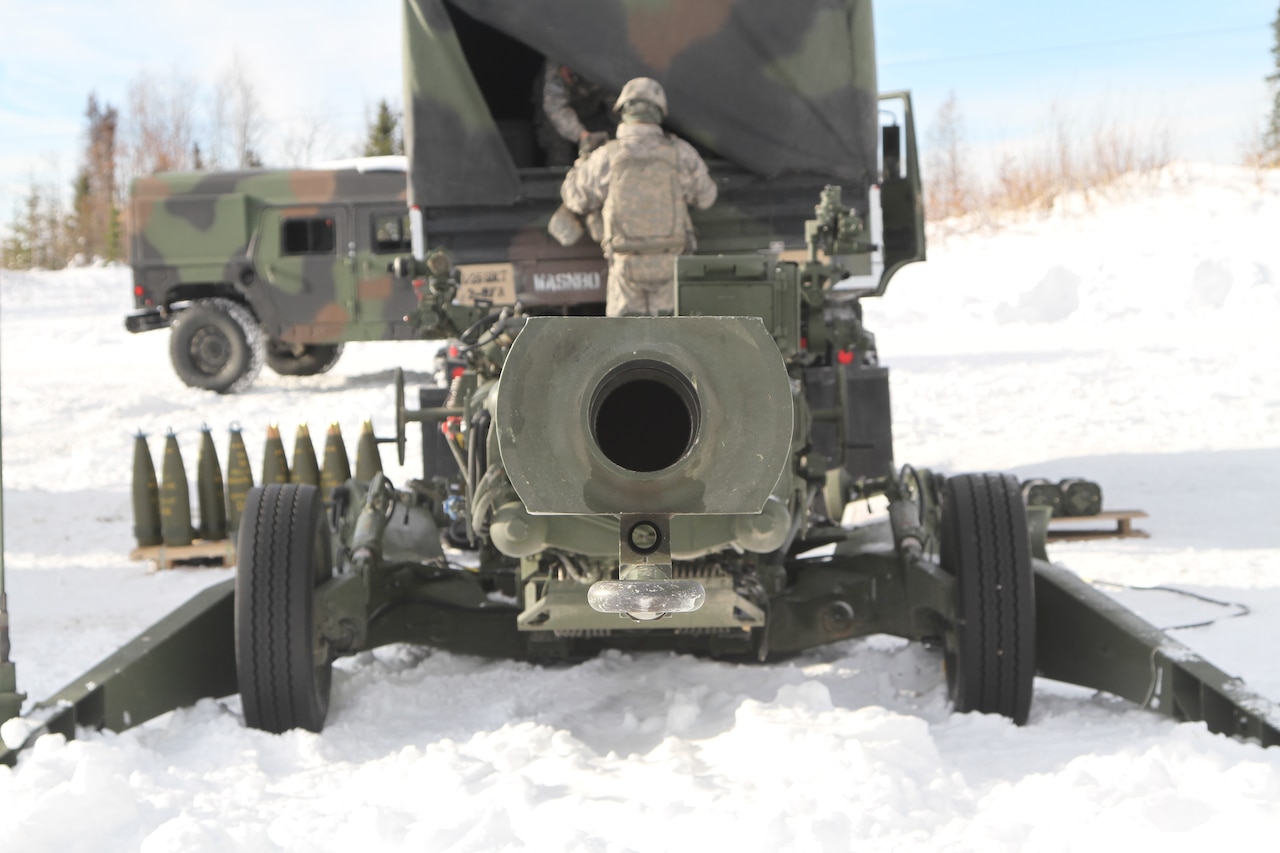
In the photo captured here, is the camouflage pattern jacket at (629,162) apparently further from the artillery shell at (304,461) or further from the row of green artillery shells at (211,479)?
the artillery shell at (304,461)

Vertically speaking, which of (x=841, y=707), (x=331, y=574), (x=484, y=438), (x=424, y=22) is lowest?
(x=841, y=707)

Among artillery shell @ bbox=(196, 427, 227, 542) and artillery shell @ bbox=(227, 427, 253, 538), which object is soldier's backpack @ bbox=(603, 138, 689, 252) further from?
artillery shell @ bbox=(196, 427, 227, 542)

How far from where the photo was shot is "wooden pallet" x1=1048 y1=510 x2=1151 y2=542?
279 inches

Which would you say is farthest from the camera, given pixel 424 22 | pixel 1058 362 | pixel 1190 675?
pixel 1058 362

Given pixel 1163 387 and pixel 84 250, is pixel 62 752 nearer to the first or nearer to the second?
pixel 1163 387

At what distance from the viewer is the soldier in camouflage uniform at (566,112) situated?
711 cm

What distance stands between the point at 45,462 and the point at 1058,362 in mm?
9329

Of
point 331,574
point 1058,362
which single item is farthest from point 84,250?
point 331,574

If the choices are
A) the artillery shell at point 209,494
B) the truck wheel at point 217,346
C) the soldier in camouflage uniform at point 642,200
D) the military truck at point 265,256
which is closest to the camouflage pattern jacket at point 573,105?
the soldier in camouflage uniform at point 642,200

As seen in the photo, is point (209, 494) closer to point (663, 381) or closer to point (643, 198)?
point (643, 198)

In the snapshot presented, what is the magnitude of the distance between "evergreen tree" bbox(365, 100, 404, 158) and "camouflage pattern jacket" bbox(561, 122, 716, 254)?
28.6 meters

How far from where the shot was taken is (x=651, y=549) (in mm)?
2982

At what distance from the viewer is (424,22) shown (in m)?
6.73

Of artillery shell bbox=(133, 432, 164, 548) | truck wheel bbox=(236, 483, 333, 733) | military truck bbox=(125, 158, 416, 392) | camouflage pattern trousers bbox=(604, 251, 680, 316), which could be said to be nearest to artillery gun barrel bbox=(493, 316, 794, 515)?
truck wheel bbox=(236, 483, 333, 733)
